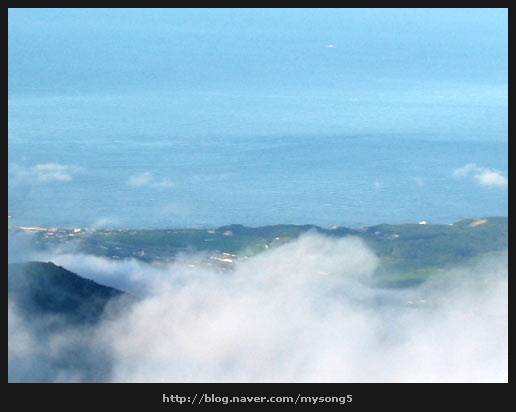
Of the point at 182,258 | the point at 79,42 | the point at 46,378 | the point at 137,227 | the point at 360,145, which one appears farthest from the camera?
the point at 79,42

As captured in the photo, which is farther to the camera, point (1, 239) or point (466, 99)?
point (466, 99)

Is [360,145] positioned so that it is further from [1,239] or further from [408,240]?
[1,239]

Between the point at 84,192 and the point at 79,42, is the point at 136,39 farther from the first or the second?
the point at 84,192

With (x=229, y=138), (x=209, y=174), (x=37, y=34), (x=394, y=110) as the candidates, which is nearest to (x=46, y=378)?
(x=209, y=174)

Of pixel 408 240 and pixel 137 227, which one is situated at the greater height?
pixel 137 227

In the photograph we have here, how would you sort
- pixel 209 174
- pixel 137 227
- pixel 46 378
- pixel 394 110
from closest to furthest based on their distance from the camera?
1. pixel 46 378
2. pixel 137 227
3. pixel 209 174
4. pixel 394 110

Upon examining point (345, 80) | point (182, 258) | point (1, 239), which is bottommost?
A: point (1, 239)
